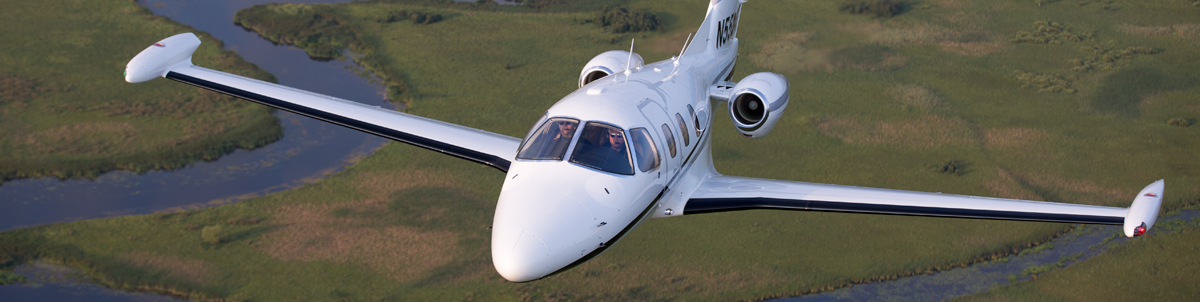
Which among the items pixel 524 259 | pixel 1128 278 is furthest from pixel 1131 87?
pixel 524 259

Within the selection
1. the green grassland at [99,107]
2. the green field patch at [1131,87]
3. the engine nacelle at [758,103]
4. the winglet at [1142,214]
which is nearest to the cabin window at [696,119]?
the engine nacelle at [758,103]

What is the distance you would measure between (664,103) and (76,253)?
17580mm

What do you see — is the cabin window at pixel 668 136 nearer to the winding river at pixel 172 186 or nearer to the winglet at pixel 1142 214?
the winglet at pixel 1142 214

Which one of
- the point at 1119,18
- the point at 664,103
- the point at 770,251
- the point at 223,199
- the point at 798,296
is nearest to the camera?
the point at 664,103

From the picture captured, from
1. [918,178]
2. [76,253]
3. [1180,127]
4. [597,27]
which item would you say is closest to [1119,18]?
[1180,127]

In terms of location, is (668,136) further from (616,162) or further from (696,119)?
(696,119)

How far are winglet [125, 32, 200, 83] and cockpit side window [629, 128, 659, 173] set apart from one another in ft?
40.5

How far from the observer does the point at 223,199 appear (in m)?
27.0

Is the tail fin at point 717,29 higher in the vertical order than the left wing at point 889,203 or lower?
higher

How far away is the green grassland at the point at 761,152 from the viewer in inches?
909

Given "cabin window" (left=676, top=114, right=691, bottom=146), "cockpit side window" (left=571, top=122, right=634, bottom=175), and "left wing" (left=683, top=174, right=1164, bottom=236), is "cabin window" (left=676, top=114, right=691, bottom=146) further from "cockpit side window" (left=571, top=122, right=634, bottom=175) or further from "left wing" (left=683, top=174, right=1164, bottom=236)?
"cockpit side window" (left=571, top=122, right=634, bottom=175)

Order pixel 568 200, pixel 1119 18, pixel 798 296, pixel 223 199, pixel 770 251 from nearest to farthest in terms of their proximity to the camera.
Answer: pixel 568 200
pixel 798 296
pixel 770 251
pixel 223 199
pixel 1119 18

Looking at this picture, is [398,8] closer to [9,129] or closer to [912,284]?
[9,129]

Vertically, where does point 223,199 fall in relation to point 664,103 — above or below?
below
